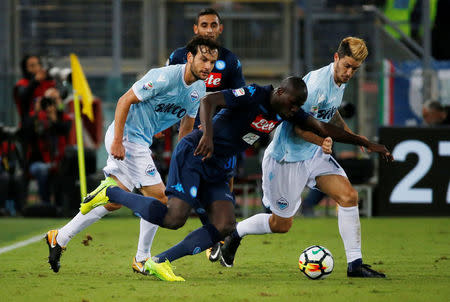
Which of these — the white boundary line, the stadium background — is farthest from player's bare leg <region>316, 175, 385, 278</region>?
the stadium background

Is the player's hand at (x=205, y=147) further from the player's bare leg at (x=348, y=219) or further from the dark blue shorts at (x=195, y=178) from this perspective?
the player's bare leg at (x=348, y=219)

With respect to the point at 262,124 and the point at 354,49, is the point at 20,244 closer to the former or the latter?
the point at 262,124

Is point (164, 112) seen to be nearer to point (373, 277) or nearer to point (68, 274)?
point (68, 274)

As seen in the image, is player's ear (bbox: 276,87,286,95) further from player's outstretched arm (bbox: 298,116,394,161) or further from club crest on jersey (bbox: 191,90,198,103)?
club crest on jersey (bbox: 191,90,198,103)

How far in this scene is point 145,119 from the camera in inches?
295

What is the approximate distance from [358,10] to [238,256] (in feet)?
27.9

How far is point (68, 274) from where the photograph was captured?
7.32 metres

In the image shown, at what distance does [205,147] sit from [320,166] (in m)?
1.35

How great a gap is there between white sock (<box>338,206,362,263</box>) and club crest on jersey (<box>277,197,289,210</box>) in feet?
1.55

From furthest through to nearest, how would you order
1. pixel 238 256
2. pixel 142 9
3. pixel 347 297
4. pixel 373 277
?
pixel 142 9 < pixel 238 256 < pixel 373 277 < pixel 347 297

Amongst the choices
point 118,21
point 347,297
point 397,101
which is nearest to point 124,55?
point 118,21

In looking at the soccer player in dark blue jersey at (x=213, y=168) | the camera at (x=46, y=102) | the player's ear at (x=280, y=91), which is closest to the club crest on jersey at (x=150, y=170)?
the soccer player in dark blue jersey at (x=213, y=168)

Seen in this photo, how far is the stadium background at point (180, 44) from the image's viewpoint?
14727 millimetres

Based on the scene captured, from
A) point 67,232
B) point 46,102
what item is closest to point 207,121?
point 67,232
